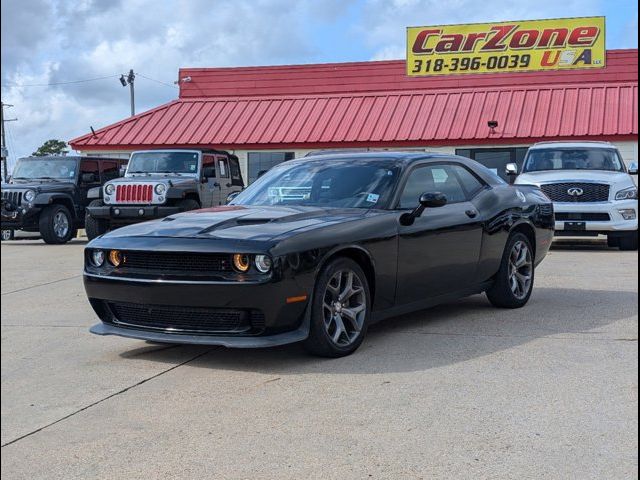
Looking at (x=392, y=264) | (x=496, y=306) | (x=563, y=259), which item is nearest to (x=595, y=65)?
(x=563, y=259)

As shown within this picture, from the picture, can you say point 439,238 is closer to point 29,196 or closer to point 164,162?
point 164,162

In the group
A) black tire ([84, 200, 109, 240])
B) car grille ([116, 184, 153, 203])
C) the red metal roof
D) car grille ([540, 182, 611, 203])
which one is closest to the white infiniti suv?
car grille ([540, 182, 611, 203])

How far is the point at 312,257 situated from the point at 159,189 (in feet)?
32.9

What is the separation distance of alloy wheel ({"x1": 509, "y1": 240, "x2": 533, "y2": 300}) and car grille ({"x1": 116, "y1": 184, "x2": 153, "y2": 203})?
28.4ft

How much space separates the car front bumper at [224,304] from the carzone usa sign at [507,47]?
22.1 meters

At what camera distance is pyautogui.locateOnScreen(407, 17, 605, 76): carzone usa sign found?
1009 inches

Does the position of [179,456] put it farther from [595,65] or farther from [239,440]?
[595,65]

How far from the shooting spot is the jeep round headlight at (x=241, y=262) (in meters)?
5.34

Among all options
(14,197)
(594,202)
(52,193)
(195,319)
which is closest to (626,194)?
(594,202)

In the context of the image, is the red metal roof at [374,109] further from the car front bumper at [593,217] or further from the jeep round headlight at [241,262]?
the jeep round headlight at [241,262]

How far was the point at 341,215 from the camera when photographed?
6113mm

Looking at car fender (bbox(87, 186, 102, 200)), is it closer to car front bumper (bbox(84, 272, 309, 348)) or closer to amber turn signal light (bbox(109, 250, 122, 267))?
amber turn signal light (bbox(109, 250, 122, 267))

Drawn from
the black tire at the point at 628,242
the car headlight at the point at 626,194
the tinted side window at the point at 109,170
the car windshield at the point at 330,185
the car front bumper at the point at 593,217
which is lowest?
the black tire at the point at 628,242

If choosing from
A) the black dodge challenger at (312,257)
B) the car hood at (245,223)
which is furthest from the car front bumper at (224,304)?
the car hood at (245,223)
